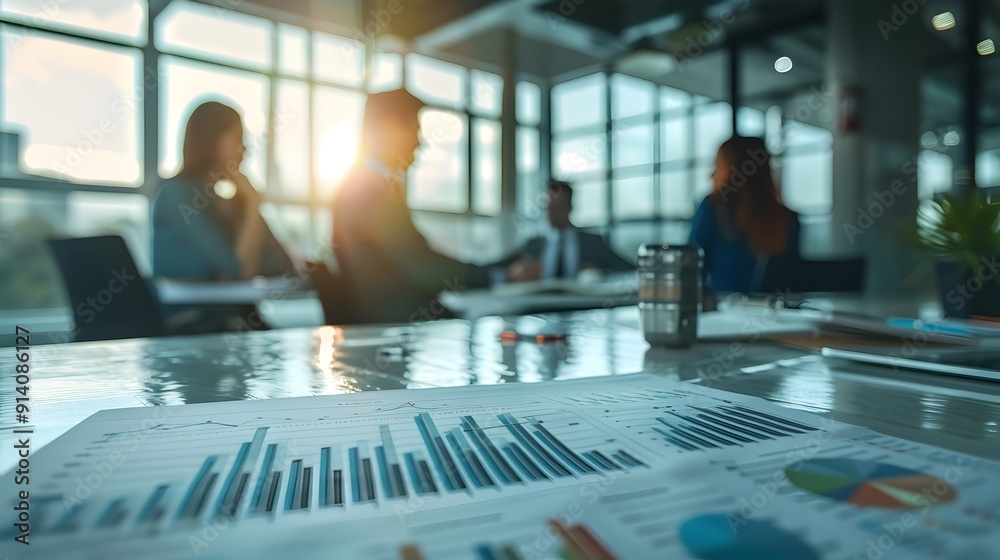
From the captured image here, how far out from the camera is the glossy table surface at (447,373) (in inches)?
18.1

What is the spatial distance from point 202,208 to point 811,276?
2452mm

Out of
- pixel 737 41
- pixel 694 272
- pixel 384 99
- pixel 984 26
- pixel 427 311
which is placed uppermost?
pixel 737 41

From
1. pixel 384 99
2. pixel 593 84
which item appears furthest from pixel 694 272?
pixel 593 84

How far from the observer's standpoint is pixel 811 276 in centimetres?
233

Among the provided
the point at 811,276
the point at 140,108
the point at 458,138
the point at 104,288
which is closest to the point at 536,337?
the point at 104,288

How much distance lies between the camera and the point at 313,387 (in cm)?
58

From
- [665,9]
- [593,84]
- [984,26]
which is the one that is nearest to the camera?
[984,26]

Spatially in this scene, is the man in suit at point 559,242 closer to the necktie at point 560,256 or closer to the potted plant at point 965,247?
the necktie at point 560,256

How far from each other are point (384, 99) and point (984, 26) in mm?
5061

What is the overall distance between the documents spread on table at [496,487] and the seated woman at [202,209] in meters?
2.01

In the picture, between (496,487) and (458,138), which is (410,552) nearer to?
(496,487)

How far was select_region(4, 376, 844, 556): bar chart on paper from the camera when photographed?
266 millimetres

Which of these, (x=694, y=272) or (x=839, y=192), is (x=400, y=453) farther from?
(x=839, y=192)

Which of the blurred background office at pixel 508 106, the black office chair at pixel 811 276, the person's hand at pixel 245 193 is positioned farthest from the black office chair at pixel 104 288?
the black office chair at pixel 811 276
